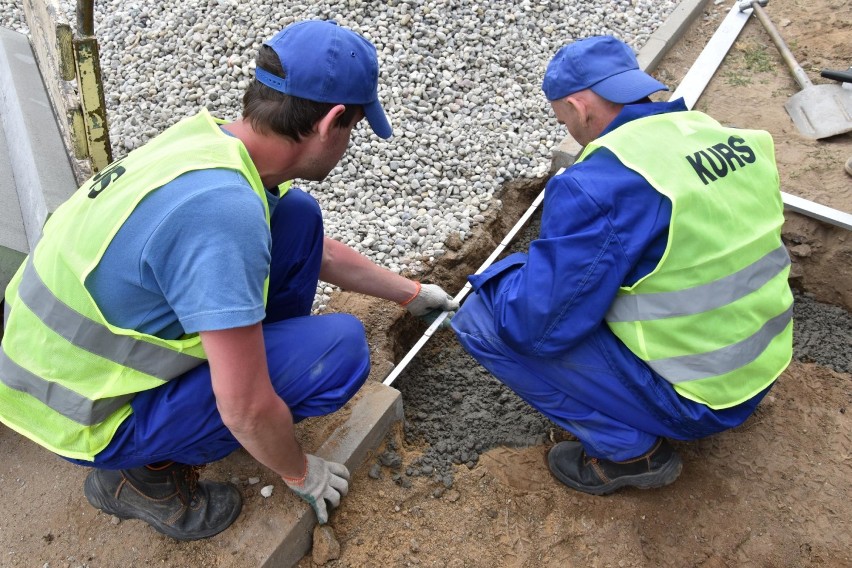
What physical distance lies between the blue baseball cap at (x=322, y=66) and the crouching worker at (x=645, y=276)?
0.69 m

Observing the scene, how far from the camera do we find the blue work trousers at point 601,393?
2.27 meters

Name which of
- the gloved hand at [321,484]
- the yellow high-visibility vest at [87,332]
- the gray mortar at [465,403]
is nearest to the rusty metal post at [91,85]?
the yellow high-visibility vest at [87,332]

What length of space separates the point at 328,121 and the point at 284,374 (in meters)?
0.81

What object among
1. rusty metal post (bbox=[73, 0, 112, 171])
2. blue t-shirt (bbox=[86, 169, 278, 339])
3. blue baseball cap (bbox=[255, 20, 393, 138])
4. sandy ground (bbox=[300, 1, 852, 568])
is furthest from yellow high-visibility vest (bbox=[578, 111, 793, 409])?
rusty metal post (bbox=[73, 0, 112, 171])

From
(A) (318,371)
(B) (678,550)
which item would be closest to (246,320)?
(A) (318,371)

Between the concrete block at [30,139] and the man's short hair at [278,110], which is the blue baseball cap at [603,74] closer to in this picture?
the man's short hair at [278,110]

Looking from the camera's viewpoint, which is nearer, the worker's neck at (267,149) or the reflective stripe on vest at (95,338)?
the reflective stripe on vest at (95,338)

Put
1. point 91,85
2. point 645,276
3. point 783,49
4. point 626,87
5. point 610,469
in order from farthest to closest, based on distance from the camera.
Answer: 1. point 783,49
2. point 91,85
3. point 610,469
4. point 626,87
5. point 645,276

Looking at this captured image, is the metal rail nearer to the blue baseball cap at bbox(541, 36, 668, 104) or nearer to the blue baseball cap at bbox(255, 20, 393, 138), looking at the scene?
the blue baseball cap at bbox(541, 36, 668, 104)

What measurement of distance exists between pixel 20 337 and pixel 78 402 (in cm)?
26

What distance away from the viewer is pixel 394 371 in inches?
121

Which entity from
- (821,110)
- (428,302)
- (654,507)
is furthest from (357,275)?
(821,110)

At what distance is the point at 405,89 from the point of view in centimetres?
433

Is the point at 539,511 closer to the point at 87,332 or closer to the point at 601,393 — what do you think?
the point at 601,393
